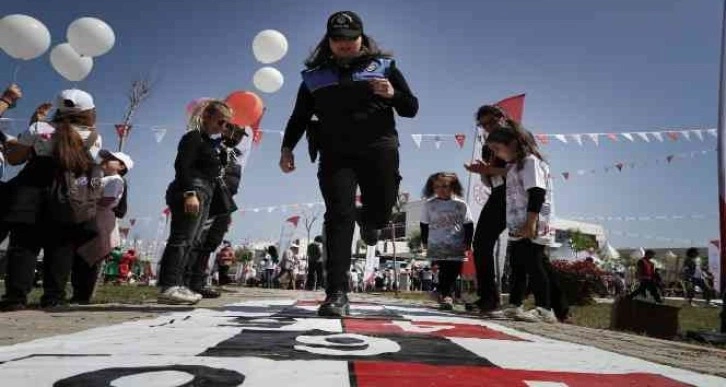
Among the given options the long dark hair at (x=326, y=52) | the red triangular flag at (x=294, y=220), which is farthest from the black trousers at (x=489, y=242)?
the red triangular flag at (x=294, y=220)

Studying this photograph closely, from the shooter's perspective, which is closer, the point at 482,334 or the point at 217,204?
the point at 482,334

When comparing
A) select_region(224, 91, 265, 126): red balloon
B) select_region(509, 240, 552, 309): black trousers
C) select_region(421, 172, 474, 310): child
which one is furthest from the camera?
select_region(224, 91, 265, 126): red balloon

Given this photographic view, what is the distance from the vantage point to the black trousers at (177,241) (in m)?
3.62

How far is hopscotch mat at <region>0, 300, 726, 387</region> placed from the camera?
3.39 feet

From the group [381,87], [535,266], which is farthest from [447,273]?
[381,87]

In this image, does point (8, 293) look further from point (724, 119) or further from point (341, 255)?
→ point (724, 119)

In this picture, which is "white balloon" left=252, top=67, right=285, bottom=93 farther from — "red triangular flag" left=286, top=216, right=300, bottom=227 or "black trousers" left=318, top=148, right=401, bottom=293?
"red triangular flag" left=286, top=216, right=300, bottom=227

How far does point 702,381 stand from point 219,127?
140 inches

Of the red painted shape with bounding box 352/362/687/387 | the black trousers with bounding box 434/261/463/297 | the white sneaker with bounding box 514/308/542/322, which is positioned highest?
the black trousers with bounding box 434/261/463/297

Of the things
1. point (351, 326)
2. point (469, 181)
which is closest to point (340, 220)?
point (351, 326)

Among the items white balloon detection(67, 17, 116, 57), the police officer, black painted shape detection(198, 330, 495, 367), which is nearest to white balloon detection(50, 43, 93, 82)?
white balloon detection(67, 17, 116, 57)

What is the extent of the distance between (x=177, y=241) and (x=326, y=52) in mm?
1673

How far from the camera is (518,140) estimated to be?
13.3 feet

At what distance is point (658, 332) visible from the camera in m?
4.25
